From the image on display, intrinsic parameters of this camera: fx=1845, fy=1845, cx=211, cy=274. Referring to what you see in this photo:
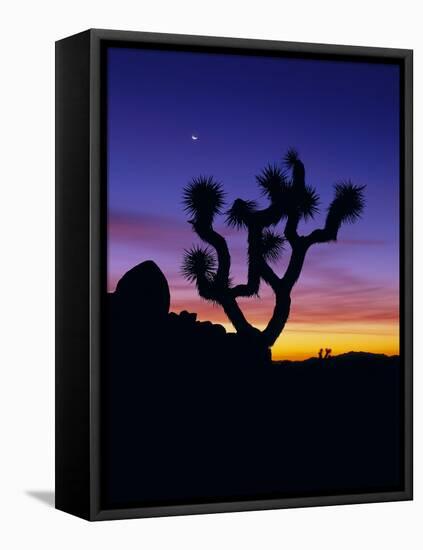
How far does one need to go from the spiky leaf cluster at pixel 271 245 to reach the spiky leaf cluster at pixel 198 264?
0.41 metres

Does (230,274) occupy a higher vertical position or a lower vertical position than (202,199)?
lower

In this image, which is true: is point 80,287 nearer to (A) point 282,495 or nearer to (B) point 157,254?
(B) point 157,254

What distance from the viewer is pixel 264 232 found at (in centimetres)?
1304

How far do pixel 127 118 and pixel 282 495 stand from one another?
2.88 meters

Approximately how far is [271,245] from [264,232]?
0.11m

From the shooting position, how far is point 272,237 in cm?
1307

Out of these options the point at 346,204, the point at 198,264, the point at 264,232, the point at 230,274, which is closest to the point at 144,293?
the point at 198,264

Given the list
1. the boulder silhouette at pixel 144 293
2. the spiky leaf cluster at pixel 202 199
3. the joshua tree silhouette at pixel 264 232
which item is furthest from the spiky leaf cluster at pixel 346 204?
the boulder silhouette at pixel 144 293

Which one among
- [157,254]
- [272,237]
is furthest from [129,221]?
[272,237]

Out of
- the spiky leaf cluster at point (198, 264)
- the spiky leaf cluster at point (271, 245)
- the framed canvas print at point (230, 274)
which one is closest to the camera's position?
the framed canvas print at point (230, 274)

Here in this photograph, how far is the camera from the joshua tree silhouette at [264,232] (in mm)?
12828

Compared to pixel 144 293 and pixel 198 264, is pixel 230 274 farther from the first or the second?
pixel 144 293

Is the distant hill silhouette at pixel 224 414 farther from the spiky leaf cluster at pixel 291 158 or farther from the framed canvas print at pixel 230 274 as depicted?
the spiky leaf cluster at pixel 291 158

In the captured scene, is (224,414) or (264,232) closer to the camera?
(224,414)
